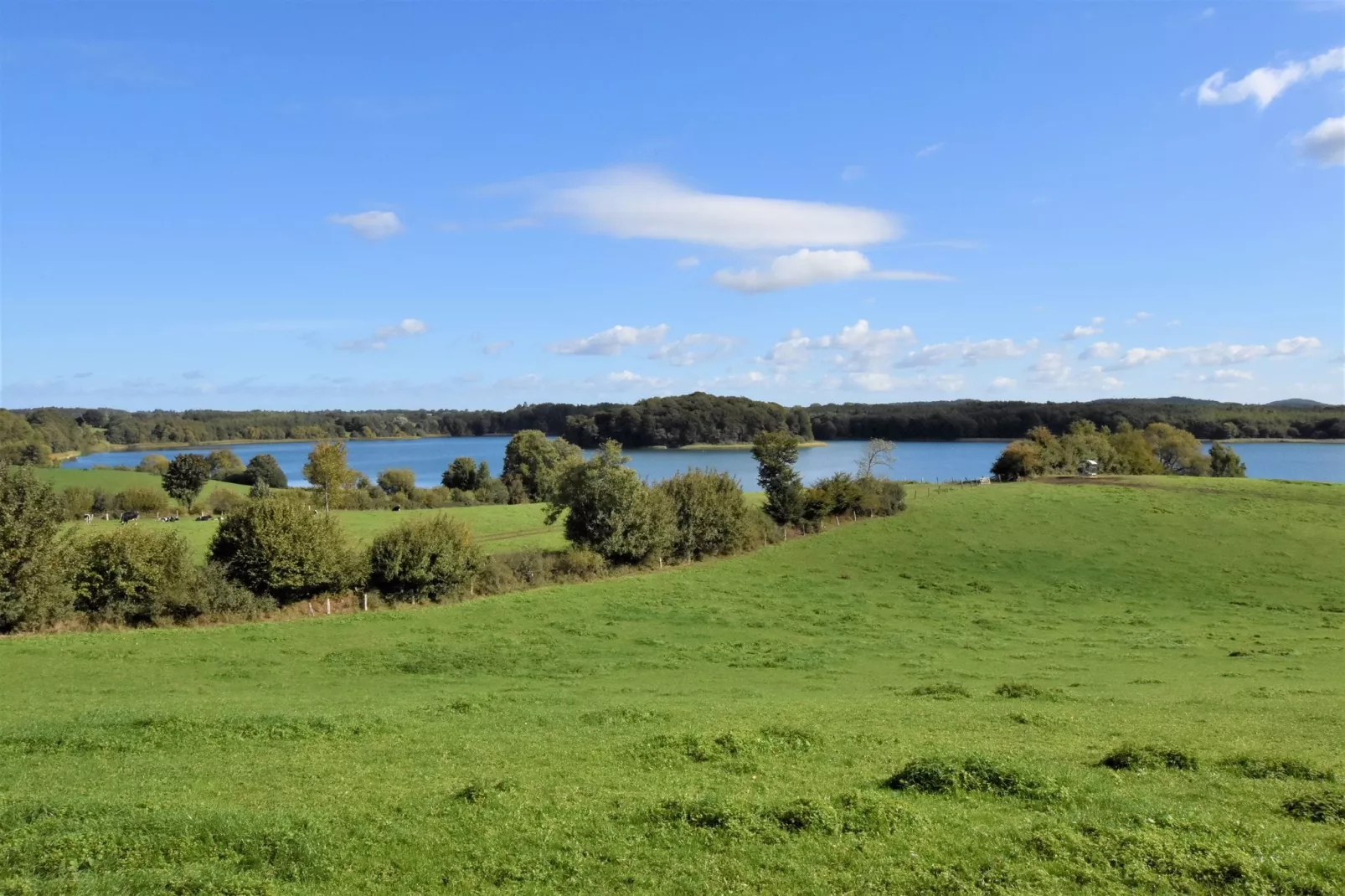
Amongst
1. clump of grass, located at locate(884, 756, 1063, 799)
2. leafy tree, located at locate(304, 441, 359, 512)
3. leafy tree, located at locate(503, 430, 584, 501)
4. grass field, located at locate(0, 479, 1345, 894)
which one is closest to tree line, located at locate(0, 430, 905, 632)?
grass field, located at locate(0, 479, 1345, 894)

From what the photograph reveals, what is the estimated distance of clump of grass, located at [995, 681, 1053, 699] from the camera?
70.1ft

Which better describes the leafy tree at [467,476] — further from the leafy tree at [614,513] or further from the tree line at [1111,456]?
the tree line at [1111,456]

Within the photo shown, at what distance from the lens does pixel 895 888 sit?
841 centimetres

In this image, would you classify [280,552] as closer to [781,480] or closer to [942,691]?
[942,691]

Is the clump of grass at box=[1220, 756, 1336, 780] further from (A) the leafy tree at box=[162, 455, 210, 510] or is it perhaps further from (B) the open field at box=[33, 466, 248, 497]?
(B) the open field at box=[33, 466, 248, 497]

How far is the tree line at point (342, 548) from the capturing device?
3459cm

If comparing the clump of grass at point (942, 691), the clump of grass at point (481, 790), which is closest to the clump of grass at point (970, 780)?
the clump of grass at point (481, 790)

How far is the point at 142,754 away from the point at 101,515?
8088 cm

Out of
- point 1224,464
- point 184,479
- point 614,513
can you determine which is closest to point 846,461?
point 1224,464

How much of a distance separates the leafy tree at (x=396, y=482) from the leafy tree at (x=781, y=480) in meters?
59.0

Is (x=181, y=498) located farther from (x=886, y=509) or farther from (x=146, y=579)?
(x=886, y=509)

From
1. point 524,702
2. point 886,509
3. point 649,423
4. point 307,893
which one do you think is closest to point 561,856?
point 307,893

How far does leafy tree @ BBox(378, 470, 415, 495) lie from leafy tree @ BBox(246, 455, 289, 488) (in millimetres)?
14929

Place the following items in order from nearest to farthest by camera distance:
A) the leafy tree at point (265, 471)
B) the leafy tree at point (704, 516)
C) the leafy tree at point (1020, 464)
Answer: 1. the leafy tree at point (704, 516)
2. the leafy tree at point (1020, 464)
3. the leafy tree at point (265, 471)
